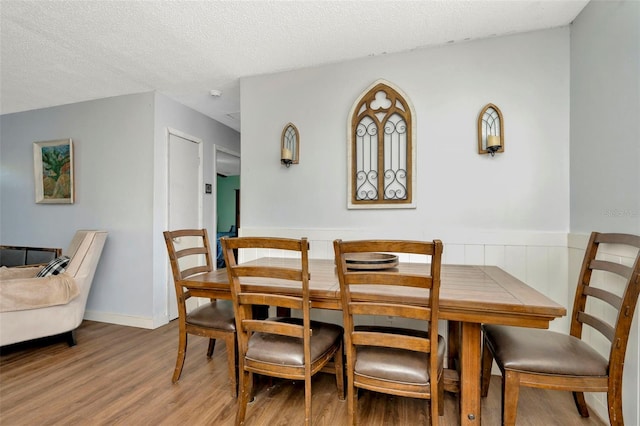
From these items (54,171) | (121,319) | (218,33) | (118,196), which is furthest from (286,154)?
(54,171)

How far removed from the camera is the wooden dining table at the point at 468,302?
1220mm

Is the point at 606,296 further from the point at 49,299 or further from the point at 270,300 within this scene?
A: the point at 49,299

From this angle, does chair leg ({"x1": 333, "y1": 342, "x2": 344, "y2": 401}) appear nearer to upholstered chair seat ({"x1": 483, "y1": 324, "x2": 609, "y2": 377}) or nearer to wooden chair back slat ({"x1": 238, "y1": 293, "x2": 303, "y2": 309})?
wooden chair back slat ({"x1": 238, "y1": 293, "x2": 303, "y2": 309})

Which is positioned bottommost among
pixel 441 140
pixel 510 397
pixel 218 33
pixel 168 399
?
pixel 168 399

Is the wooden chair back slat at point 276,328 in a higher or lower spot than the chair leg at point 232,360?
higher

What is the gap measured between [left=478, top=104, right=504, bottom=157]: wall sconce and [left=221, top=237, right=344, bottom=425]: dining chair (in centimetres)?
163

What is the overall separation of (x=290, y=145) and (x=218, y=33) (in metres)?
0.97

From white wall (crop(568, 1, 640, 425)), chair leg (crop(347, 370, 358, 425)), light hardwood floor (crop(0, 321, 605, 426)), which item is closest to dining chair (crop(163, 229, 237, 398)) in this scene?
light hardwood floor (crop(0, 321, 605, 426))

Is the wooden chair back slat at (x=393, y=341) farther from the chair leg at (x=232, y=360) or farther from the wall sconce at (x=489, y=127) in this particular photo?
the wall sconce at (x=489, y=127)

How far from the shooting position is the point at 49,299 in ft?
8.06

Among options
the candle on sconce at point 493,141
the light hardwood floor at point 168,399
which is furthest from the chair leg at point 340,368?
the candle on sconce at point 493,141

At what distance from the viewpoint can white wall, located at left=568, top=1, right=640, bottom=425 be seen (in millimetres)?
1473

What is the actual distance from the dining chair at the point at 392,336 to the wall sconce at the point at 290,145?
1.50 metres

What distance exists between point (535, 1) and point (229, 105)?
9.51 ft
